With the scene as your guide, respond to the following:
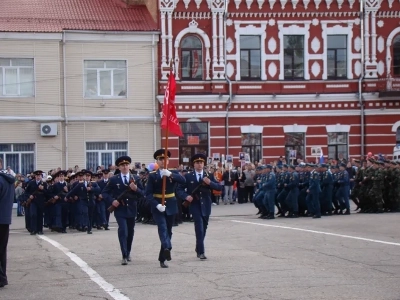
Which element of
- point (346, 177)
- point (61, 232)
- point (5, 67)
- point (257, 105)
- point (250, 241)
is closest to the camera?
point (250, 241)

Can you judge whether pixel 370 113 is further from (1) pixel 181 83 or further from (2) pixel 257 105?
(1) pixel 181 83

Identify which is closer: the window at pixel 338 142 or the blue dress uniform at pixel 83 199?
the blue dress uniform at pixel 83 199

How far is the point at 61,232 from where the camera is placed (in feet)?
84.2

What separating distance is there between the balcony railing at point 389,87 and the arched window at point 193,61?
29.8 ft

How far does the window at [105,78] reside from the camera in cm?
4012

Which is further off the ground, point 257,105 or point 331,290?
point 257,105

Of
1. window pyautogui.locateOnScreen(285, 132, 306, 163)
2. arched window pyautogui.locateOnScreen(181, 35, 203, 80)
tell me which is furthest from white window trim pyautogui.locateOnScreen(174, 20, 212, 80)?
window pyautogui.locateOnScreen(285, 132, 306, 163)

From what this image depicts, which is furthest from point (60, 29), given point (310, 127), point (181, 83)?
point (310, 127)

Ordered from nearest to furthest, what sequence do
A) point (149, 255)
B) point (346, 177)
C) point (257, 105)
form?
point (149, 255), point (346, 177), point (257, 105)

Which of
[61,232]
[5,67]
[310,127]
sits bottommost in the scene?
[61,232]

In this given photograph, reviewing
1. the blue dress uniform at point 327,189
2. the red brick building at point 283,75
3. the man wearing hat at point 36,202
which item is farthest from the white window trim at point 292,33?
the man wearing hat at point 36,202

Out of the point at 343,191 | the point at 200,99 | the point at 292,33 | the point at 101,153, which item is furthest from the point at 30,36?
the point at 343,191

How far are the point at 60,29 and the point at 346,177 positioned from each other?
56.9ft

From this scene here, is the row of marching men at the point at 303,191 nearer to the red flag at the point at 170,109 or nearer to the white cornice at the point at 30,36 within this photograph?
the red flag at the point at 170,109
